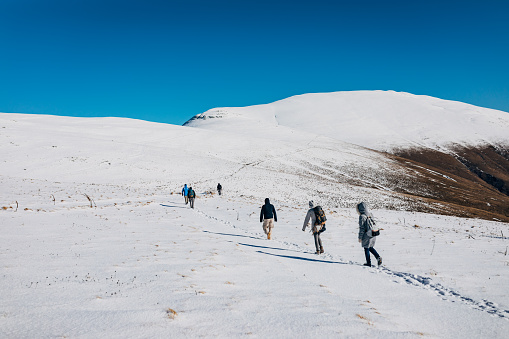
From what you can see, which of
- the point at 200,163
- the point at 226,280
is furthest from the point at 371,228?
the point at 200,163

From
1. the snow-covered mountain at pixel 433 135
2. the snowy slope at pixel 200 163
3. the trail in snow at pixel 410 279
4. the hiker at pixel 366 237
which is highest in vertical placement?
the snow-covered mountain at pixel 433 135

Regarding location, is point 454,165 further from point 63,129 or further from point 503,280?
point 63,129

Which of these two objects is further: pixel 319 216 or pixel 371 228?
pixel 319 216

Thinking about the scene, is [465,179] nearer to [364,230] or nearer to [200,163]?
[200,163]

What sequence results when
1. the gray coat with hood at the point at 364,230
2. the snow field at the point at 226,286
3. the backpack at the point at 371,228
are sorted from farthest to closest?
1. the gray coat with hood at the point at 364,230
2. the backpack at the point at 371,228
3. the snow field at the point at 226,286

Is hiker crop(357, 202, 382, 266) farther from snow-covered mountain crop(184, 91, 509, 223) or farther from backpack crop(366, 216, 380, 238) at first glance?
snow-covered mountain crop(184, 91, 509, 223)

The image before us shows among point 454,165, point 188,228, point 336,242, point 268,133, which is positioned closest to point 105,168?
point 188,228

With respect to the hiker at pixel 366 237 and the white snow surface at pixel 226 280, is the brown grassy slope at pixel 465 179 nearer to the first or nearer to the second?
the white snow surface at pixel 226 280

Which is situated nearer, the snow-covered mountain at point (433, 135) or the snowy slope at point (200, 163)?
the snowy slope at point (200, 163)

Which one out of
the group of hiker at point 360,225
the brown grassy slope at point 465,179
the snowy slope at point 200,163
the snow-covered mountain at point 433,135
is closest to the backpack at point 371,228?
the group of hiker at point 360,225

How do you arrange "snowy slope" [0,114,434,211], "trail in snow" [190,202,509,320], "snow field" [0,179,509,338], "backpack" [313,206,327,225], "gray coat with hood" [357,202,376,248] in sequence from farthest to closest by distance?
"snowy slope" [0,114,434,211]
"backpack" [313,206,327,225]
"gray coat with hood" [357,202,376,248]
"trail in snow" [190,202,509,320]
"snow field" [0,179,509,338]

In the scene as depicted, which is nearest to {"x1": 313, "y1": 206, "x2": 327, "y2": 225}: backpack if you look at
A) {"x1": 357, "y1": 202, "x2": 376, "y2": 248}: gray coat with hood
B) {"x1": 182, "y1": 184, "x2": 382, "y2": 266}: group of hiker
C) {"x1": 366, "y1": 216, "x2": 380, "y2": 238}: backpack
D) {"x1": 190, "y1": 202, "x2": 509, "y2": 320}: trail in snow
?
{"x1": 182, "y1": 184, "x2": 382, "y2": 266}: group of hiker

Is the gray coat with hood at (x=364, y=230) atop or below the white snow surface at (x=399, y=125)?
below

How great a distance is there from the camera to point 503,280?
9375 millimetres
